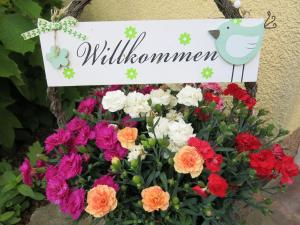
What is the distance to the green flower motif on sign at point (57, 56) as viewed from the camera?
3.68 ft

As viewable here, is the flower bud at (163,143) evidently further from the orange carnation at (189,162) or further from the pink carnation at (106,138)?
the pink carnation at (106,138)

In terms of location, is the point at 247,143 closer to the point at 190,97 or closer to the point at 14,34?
the point at 190,97

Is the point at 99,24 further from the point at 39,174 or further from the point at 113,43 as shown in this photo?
the point at 39,174

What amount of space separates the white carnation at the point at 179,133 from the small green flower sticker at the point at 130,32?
29 centimetres

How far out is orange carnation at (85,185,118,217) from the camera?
0.98m

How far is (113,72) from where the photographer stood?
3.84 feet

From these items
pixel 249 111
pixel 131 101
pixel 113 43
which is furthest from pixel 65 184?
pixel 249 111

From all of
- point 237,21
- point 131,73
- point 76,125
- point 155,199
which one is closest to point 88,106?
point 76,125

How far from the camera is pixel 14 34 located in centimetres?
148

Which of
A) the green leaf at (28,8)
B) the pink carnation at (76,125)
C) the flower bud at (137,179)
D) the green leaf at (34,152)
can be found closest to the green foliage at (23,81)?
the green leaf at (28,8)

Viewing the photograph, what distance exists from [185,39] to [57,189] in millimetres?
581

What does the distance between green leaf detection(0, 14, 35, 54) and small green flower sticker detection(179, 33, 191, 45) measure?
2.02 feet

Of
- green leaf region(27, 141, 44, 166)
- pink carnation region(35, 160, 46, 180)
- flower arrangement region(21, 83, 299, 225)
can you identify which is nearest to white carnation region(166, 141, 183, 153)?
flower arrangement region(21, 83, 299, 225)

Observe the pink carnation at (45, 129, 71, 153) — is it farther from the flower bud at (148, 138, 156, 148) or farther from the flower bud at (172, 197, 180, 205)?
the flower bud at (172, 197, 180, 205)
